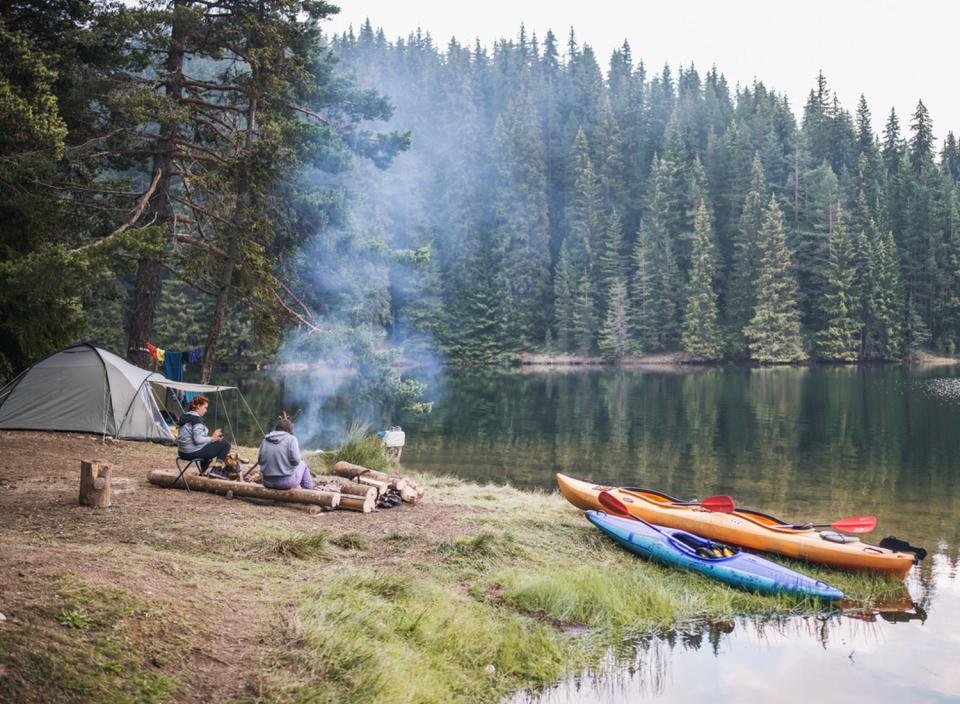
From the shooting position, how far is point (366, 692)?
5238mm

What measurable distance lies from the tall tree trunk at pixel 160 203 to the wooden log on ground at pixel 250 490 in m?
5.97

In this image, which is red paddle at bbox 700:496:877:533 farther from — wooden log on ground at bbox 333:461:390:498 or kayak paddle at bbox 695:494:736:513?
wooden log on ground at bbox 333:461:390:498

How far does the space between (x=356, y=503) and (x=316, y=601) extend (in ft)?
12.7

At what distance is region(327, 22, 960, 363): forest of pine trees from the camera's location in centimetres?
6125

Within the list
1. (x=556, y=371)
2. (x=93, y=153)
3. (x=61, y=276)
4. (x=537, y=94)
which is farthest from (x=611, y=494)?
(x=537, y=94)

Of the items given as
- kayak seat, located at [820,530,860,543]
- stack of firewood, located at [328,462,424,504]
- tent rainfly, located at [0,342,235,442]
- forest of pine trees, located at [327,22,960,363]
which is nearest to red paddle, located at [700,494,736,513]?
kayak seat, located at [820,530,860,543]

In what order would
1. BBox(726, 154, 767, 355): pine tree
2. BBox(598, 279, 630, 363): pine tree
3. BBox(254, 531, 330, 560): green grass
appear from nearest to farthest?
BBox(254, 531, 330, 560): green grass
BBox(726, 154, 767, 355): pine tree
BBox(598, 279, 630, 363): pine tree

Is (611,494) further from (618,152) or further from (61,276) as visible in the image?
(618,152)

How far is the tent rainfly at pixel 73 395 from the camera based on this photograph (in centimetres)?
1422

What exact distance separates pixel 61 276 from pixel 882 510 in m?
13.7

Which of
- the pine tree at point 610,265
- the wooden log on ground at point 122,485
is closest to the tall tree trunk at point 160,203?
the wooden log on ground at point 122,485

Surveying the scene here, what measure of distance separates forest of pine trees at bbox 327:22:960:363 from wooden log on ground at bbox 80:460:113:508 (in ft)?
140

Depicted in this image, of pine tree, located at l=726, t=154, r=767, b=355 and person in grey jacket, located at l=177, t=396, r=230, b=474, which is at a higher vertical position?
pine tree, located at l=726, t=154, r=767, b=355

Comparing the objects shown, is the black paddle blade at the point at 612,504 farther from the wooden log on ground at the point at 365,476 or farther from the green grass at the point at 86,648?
the green grass at the point at 86,648
